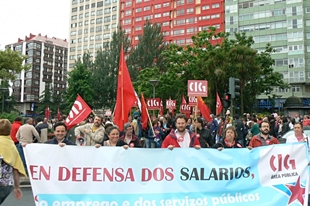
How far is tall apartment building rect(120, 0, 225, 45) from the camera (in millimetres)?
75938

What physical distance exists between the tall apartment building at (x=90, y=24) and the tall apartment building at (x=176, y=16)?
5.57m

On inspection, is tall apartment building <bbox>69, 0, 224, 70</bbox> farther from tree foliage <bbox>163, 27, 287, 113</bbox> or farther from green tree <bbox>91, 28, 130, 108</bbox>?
tree foliage <bbox>163, 27, 287, 113</bbox>

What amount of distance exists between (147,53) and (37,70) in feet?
232

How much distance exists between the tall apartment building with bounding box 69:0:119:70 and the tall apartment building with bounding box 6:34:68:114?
12.6 metres

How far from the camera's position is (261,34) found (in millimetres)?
67312

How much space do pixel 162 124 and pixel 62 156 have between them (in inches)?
471

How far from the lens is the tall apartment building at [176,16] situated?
75.9m

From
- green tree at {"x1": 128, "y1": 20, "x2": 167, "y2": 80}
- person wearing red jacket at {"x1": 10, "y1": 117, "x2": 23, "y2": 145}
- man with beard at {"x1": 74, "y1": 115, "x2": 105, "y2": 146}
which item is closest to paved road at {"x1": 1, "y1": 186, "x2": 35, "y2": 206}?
man with beard at {"x1": 74, "y1": 115, "x2": 105, "y2": 146}

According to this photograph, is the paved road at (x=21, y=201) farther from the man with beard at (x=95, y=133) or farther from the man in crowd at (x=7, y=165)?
the man in crowd at (x=7, y=165)

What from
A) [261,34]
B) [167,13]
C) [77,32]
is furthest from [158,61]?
[77,32]

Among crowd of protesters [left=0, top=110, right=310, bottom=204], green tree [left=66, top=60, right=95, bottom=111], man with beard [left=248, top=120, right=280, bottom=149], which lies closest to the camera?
crowd of protesters [left=0, top=110, right=310, bottom=204]

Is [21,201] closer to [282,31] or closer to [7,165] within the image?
[7,165]

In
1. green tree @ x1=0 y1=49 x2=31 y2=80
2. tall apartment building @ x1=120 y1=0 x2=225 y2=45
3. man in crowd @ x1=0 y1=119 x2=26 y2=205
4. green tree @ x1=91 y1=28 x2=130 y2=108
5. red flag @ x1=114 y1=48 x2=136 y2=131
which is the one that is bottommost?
man in crowd @ x1=0 y1=119 x2=26 y2=205

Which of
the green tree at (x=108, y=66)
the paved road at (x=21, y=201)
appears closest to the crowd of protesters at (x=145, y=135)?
the paved road at (x=21, y=201)
